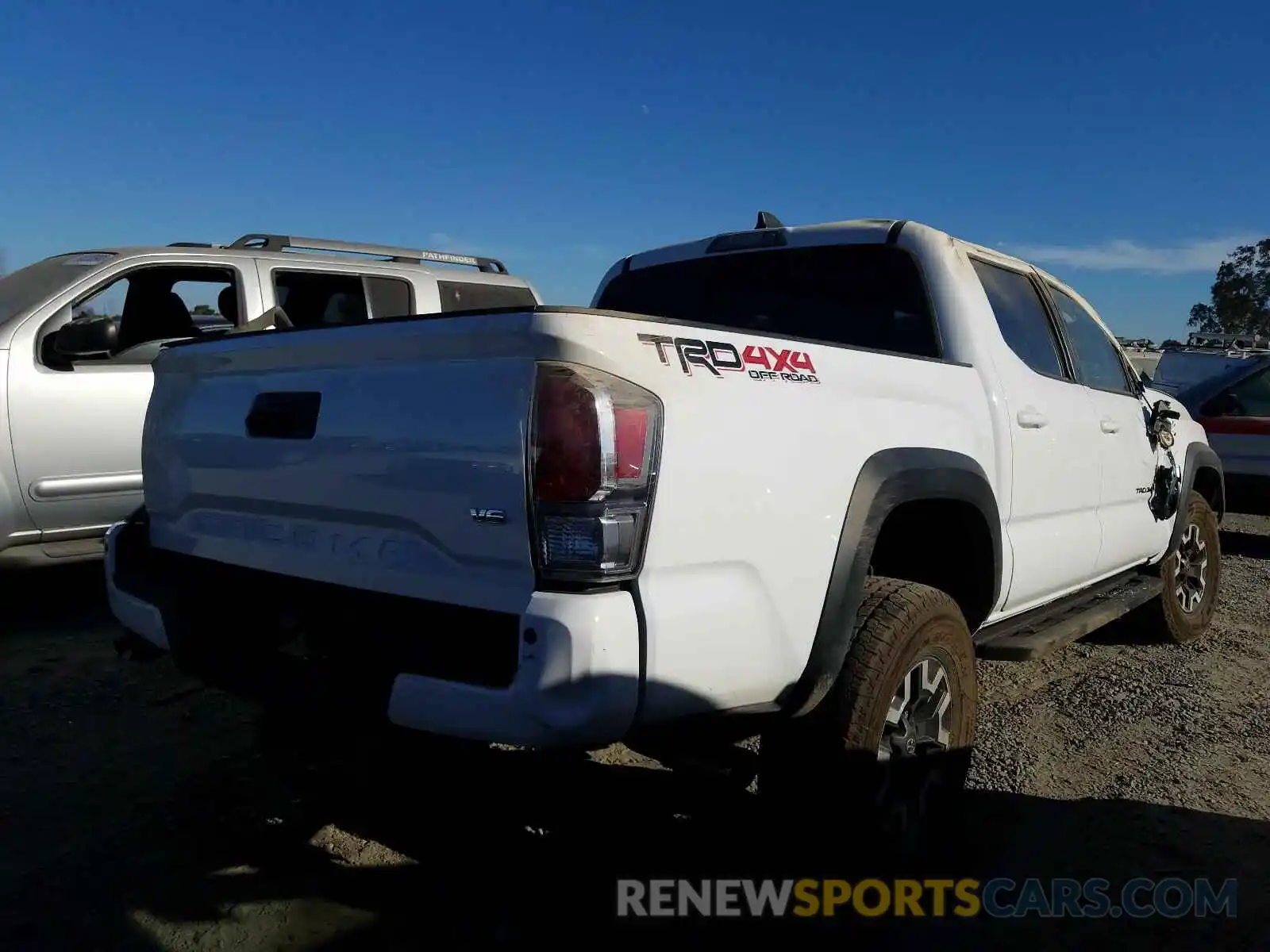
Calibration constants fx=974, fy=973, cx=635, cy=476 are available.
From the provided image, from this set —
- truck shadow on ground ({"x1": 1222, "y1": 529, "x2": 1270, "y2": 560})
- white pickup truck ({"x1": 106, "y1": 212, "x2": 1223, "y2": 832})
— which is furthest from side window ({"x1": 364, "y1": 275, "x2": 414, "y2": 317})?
truck shadow on ground ({"x1": 1222, "y1": 529, "x2": 1270, "y2": 560})

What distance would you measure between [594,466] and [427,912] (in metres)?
1.48

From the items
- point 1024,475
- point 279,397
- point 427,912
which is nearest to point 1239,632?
point 1024,475

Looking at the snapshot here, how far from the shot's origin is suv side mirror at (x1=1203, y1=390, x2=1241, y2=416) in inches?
332

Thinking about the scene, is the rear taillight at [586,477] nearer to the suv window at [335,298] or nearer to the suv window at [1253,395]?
the suv window at [335,298]

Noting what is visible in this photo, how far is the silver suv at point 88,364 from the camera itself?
203 inches

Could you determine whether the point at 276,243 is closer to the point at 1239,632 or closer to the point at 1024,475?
the point at 1024,475

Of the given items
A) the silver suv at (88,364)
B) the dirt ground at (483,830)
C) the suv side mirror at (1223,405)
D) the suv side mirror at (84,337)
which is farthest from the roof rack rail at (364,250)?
the suv side mirror at (1223,405)

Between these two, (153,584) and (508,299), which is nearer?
(153,584)

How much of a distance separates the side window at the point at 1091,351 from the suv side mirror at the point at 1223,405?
4.67m

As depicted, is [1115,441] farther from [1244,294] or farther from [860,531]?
[1244,294]

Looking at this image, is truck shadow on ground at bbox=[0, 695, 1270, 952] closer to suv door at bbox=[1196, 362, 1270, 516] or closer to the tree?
suv door at bbox=[1196, 362, 1270, 516]

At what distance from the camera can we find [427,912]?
2.64 m

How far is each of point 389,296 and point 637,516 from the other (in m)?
5.57

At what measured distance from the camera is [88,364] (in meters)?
5.41
